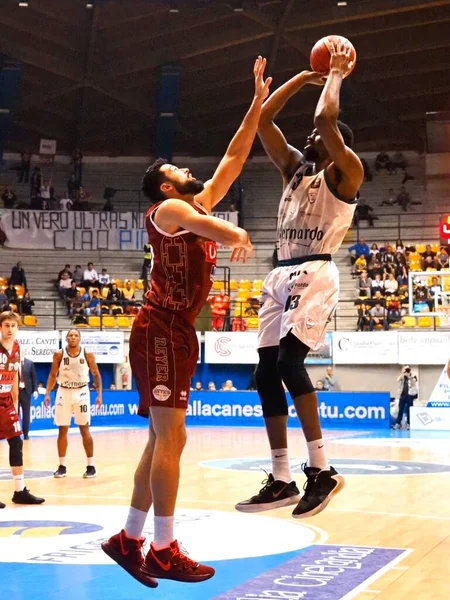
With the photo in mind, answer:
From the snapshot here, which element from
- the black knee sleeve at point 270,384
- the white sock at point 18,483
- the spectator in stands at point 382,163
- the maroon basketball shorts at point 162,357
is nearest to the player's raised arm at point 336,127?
the black knee sleeve at point 270,384

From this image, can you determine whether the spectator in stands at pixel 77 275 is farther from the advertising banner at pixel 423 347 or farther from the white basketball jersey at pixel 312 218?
the white basketball jersey at pixel 312 218

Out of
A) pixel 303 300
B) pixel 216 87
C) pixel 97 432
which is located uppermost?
pixel 216 87

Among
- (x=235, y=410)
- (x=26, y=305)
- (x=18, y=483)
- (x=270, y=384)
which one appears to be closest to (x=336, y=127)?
(x=270, y=384)

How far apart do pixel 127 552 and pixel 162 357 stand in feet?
3.79

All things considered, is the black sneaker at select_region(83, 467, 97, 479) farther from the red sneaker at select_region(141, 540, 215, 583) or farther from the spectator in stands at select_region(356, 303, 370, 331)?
the spectator in stands at select_region(356, 303, 370, 331)

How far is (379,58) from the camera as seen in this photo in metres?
32.5

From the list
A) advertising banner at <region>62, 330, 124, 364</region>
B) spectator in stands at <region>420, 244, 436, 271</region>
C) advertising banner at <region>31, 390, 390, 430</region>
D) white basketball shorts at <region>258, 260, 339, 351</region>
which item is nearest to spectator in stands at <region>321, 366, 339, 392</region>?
advertising banner at <region>31, 390, 390, 430</region>

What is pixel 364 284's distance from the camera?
95.3 ft

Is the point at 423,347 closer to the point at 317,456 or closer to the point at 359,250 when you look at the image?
the point at 359,250

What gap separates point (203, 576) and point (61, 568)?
2.87 m

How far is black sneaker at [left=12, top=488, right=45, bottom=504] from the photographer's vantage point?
36.9ft

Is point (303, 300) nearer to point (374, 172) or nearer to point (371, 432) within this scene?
point (371, 432)

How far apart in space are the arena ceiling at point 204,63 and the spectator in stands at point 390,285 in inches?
318

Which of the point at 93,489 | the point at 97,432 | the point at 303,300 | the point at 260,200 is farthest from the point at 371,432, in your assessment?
the point at 303,300
